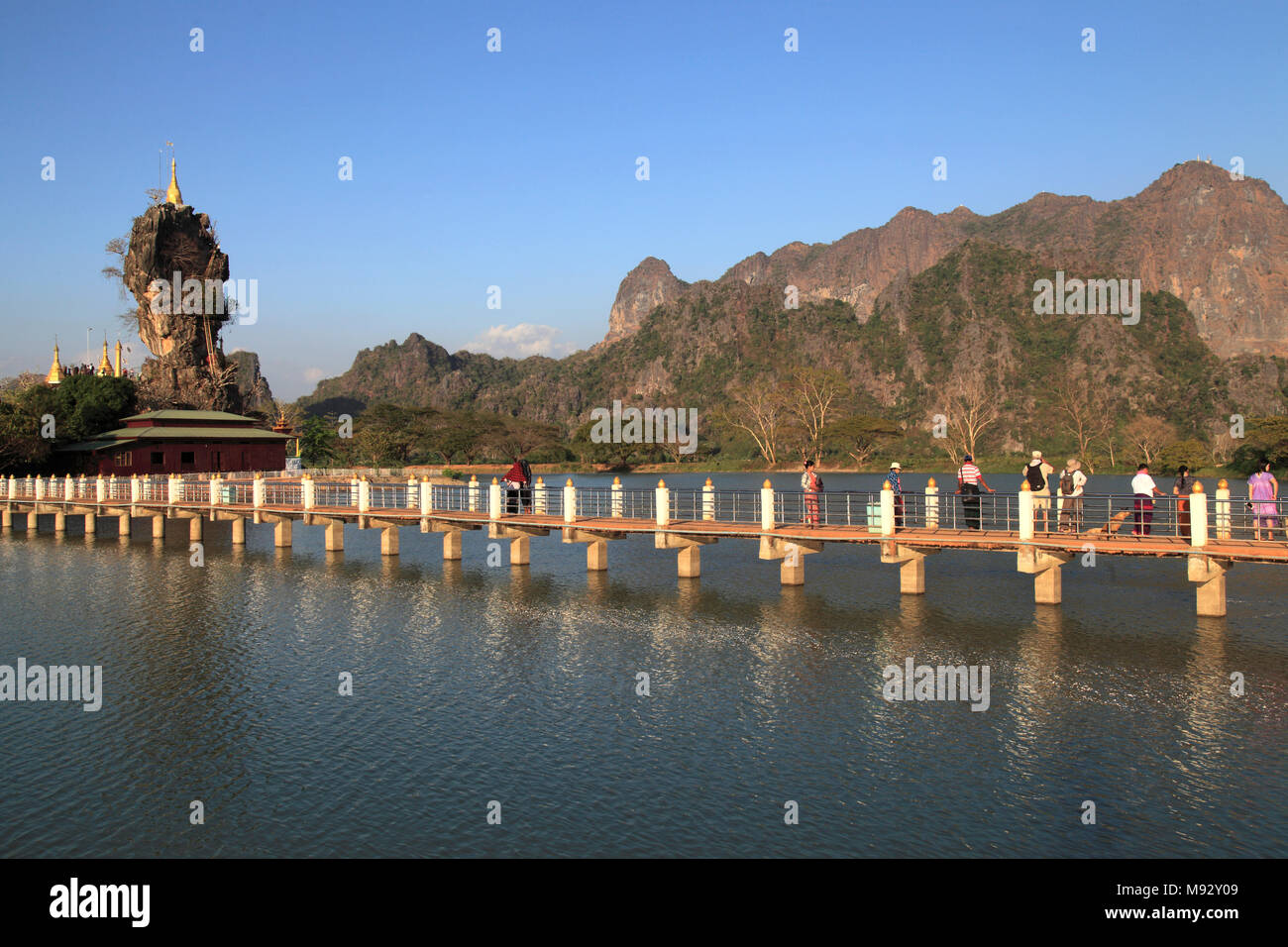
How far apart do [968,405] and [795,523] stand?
12108 centimetres

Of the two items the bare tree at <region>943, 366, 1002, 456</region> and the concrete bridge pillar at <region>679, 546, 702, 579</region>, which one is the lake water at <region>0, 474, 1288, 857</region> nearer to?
the concrete bridge pillar at <region>679, 546, 702, 579</region>

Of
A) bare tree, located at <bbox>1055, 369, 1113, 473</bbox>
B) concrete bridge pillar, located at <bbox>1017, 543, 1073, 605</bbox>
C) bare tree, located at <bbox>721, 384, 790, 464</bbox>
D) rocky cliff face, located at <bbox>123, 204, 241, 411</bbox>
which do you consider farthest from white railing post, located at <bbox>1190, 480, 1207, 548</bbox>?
rocky cliff face, located at <bbox>123, 204, 241, 411</bbox>

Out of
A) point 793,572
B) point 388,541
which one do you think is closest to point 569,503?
point 793,572

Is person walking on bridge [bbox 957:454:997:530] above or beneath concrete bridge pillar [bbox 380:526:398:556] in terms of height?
above

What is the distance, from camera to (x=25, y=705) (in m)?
→ 17.0

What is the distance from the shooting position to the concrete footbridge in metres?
21.5

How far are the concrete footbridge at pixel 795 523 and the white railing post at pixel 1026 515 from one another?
4 cm

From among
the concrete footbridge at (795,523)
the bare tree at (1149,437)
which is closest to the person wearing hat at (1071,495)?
the concrete footbridge at (795,523)

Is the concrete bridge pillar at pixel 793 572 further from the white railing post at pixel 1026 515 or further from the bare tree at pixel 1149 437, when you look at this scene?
the bare tree at pixel 1149 437

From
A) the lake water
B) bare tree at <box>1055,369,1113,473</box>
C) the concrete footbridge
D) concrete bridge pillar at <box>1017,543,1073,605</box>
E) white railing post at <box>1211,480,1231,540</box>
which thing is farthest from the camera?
bare tree at <box>1055,369,1113,473</box>

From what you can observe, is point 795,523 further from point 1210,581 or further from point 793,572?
point 1210,581

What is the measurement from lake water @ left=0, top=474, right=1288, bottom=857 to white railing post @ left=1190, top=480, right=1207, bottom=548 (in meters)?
2.12

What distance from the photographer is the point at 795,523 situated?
2898cm
